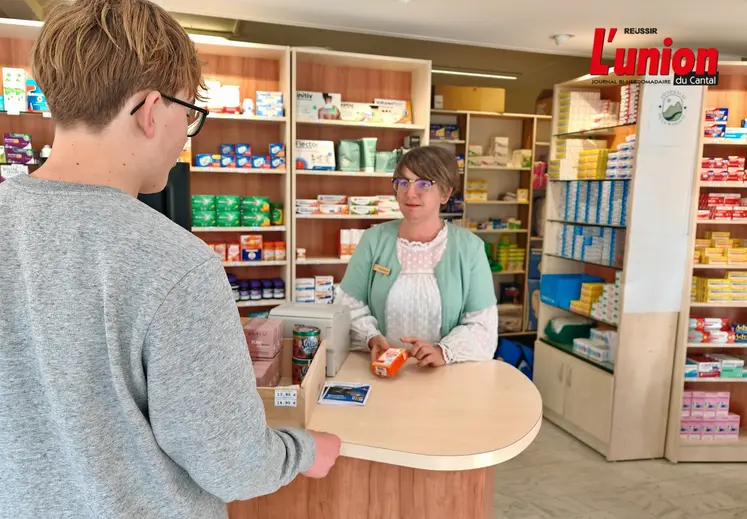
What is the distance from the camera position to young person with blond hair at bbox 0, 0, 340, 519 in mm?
760

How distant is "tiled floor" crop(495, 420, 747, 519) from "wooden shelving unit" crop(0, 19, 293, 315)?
2.18 metres

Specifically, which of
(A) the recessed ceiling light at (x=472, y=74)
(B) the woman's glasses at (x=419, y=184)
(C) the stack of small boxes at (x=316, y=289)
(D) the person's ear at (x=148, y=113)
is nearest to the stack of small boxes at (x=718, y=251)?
(B) the woman's glasses at (x=419, y=184)

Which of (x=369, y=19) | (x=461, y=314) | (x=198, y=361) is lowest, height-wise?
(x=461, y=314)

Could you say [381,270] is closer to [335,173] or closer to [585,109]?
[335,173]

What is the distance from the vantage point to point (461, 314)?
2.21 meters

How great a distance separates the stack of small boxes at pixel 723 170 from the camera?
357 centimetres

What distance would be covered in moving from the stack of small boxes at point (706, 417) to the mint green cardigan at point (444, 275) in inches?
94.1

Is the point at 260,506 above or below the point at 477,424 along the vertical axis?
below

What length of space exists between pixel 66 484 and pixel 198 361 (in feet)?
0.96

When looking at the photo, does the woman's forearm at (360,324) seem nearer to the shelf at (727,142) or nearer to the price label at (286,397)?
the price label at (286,397)

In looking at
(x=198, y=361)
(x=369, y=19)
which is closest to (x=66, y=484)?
(x=198, y=361)

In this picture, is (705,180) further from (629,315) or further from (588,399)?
(588,399)

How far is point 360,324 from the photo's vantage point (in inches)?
84.7

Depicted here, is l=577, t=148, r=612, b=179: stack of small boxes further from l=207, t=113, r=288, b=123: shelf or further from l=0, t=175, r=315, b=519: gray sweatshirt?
l=0, t=175, r=315, b=519: gray sweatshirt
